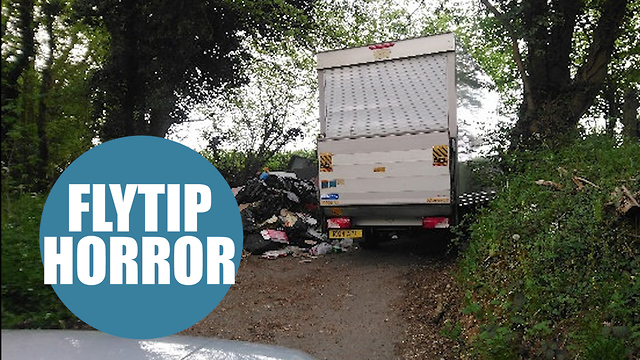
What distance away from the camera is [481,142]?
470 inches

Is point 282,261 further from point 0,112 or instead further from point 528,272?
point 0,112

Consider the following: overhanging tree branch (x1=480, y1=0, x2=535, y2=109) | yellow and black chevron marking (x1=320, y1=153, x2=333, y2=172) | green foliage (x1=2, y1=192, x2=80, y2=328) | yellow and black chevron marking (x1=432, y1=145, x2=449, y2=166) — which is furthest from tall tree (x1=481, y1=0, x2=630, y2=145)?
green foliage (x1=2, y1=192, x2=80, y2=328)

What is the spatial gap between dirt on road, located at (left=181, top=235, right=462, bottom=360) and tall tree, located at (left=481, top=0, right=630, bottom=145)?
3766mm

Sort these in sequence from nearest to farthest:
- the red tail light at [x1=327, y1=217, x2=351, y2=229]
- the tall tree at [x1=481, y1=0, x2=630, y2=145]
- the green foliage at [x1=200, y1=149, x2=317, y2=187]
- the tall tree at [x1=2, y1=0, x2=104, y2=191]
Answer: the tall tree at [x1=2, y1=0, x2=104, y2=191] → the red tail light at [x1=327, y1=217, x2=351, y2=229] → the tall tree at [x1=481, y1=0, x2=630, y2=145] → the green foliage at [x1=200, y1=149, x2=317, y2=187]

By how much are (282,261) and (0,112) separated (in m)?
10.0

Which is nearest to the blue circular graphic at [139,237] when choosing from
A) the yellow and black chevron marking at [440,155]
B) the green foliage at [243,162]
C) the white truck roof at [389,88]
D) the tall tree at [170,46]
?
the yellow and black chevron marking at [440,155]

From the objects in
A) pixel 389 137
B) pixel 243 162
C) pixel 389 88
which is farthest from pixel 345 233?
pixel 243 162

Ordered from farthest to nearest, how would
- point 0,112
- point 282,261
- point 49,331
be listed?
point 282,261 → point 49,331 → point 0,112

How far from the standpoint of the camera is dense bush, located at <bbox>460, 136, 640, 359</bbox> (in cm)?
455

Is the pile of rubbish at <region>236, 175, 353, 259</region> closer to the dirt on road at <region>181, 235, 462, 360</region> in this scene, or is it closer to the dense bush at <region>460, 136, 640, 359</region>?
the dirt on road at <region>181, 235, 462, 360</region>

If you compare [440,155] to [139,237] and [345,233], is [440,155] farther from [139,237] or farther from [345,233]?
[139,237]

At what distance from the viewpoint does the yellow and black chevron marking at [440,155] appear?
918cm

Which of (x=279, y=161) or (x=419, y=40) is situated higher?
(x=419, y=40)

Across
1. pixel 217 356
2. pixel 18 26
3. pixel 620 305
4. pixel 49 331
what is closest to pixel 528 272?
pixel 620 305
